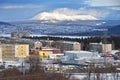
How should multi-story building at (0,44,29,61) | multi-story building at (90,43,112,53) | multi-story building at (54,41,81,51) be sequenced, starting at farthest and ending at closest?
multi-story building at (54,41,81,51), multi-story building at (90,43,112,53), multi-story building at (0,44,29,61)

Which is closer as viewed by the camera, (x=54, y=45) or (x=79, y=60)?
(x=79, y=60)

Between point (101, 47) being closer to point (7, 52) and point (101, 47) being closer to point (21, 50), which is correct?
point (21, 50)

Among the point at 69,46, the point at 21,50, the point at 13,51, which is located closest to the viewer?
the point at 13,51

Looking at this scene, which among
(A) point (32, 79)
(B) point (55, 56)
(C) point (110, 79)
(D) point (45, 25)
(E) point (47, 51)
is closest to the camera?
(A) point (32, 79)

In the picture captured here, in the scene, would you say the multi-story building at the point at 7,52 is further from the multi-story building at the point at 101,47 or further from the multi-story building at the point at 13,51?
the multi-story building at the point at 101,47

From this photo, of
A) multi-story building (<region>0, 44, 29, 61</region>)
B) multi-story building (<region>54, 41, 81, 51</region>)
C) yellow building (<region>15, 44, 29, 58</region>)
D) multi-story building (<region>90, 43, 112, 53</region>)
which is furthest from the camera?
multi-story building (<region>54, 41, 81, 51</region>)

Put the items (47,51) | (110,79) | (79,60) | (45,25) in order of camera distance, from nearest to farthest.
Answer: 1. (110,79)
2. (79,60)
3. (47,51)
4. (45,25)

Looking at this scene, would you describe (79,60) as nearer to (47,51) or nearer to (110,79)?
(47,51)

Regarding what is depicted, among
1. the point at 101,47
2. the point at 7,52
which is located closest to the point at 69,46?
the point at 101,47

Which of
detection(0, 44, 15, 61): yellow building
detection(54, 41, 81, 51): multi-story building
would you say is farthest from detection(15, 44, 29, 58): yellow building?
detection(54, 41, 81, 51): multi-story building

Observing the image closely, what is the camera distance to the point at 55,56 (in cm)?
1700

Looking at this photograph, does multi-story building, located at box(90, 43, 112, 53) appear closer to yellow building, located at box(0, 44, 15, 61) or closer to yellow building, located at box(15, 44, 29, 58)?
yellow building, located at box(15, 44, 29, 58)

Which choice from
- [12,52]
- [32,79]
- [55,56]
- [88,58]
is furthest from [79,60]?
[32,79]

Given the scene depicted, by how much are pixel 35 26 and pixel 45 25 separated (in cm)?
126
